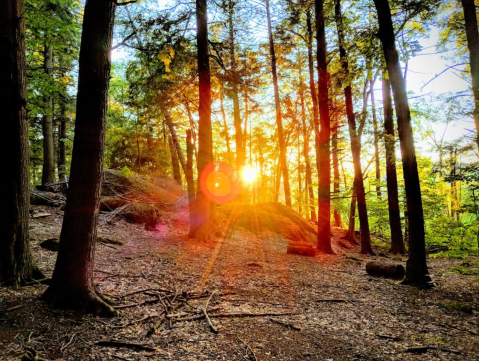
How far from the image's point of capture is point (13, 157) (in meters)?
4.07

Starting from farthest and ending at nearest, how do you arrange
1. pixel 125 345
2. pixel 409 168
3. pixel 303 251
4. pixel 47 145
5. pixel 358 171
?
pixel 47 145
pixel 358 171
pixel 303 251
pixel 409 168
pixel 125 345

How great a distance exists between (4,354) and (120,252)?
4.69 meters

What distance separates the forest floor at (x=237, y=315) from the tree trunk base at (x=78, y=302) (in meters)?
0.11

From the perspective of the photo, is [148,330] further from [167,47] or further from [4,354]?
[167,47]

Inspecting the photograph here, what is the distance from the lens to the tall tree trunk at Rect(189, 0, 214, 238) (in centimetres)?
927

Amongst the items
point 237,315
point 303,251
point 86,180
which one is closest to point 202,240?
point 303,251

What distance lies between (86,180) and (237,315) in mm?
3059

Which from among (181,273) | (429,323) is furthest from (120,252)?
(429,323)

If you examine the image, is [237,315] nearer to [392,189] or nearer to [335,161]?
[392,189]

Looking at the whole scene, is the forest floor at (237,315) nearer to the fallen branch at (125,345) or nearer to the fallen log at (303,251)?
the fallen branch at (125,345)

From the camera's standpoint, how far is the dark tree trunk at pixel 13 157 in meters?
3.96

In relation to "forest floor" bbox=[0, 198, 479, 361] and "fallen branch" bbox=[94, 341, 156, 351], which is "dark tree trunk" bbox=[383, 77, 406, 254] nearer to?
"forest floor" bbox=[0, 198, 479, 361]

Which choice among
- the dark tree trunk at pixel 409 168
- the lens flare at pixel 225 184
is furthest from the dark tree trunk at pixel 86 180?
the lens flare at pixel 225 184

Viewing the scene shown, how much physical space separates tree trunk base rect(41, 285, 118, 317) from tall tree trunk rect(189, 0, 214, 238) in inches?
229
